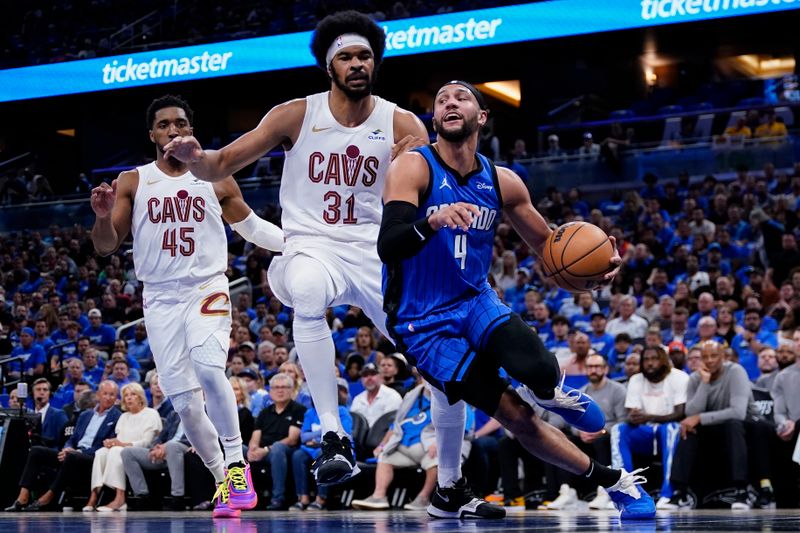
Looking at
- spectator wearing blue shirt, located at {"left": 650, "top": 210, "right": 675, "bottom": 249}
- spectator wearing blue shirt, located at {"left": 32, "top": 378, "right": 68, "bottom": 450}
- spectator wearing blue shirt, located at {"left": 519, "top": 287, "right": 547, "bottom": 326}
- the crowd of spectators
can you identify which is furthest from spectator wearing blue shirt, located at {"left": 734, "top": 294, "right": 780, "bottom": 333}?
spectator wearing blue shirt, located at {"left": 32, "top": 378, "right": 68, "bottom": 450}

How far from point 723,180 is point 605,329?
670 cm

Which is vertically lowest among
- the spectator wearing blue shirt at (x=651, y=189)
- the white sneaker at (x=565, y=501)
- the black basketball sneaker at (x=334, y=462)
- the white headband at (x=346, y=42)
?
the white sneaker at (x=565, y=501)

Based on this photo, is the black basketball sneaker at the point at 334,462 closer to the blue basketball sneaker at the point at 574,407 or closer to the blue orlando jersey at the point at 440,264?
the blue orlando jersey at the point at 440,264

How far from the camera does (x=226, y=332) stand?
21.1 feet

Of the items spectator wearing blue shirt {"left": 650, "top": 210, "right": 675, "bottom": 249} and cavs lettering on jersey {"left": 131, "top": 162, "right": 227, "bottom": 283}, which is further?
spectator wearing blue shirt {"left": 650, "top": 210, "right": 675, "bottom": 249}

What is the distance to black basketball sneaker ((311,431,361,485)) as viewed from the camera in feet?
16.2

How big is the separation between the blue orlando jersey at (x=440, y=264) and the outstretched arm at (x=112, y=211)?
199 cm

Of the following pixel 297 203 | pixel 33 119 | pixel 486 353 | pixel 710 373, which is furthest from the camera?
pixel 33 119

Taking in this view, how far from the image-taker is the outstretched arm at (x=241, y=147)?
17.1ft

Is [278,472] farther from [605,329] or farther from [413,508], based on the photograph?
[605,329]

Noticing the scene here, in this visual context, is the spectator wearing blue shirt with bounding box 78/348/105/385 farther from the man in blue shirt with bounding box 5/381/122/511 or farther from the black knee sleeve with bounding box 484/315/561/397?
the black knee sleeve with bounding box 484/315/561/397

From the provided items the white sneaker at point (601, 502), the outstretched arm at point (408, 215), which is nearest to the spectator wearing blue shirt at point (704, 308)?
the white sneaker at point (601, 502)

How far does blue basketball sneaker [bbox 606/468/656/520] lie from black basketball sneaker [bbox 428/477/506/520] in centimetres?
72

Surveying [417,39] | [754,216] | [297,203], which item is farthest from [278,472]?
[417,39]
